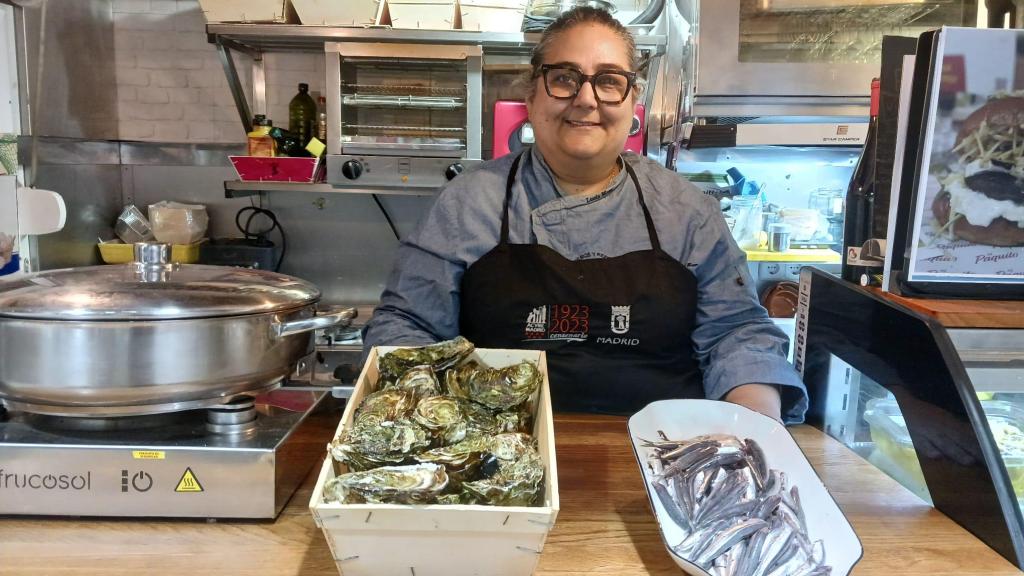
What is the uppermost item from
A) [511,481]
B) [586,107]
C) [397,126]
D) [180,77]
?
[180,77]

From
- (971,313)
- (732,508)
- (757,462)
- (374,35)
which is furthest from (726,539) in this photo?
(374,35)

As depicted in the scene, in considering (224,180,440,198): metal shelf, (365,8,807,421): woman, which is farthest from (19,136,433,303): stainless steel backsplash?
(365,8,807,421): woman

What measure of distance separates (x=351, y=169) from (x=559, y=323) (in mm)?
1387

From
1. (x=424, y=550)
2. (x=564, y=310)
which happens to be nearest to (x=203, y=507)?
(x=424, y=550)

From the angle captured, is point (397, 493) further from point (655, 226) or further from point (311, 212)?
point (311, 212)

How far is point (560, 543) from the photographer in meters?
0.83

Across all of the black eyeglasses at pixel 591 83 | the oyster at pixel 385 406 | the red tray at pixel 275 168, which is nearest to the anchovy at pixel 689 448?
the oyster at pixel 385 406

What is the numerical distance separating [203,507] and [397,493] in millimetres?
356

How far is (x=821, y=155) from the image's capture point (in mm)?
2943

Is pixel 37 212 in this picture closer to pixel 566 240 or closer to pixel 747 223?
pixel 566 240

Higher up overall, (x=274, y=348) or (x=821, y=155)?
(x=821, y=155)

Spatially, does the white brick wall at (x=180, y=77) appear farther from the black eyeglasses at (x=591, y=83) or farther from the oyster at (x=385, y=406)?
the oyster at (x=385, y=406)

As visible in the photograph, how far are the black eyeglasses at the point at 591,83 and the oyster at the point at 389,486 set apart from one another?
105cm

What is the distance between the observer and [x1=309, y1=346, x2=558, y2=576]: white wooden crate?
2.07 ft
